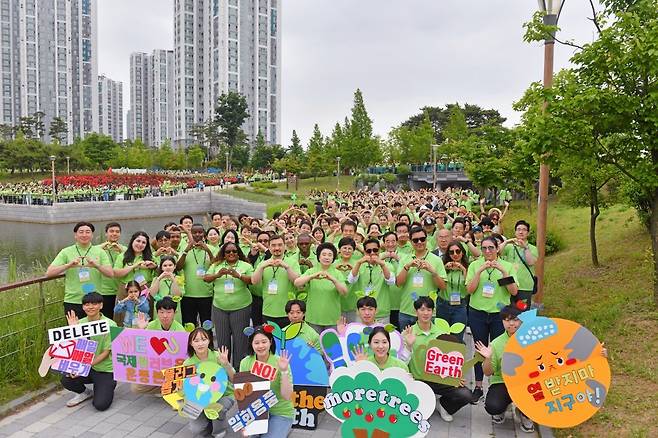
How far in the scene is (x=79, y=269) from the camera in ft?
19.6

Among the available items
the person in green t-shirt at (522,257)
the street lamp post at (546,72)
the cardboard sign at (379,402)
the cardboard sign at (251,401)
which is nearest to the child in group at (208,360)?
the cardboard sign at (251,401)

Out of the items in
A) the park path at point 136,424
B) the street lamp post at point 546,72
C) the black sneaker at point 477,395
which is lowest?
the park path at point 136,424

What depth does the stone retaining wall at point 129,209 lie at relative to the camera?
3412cm

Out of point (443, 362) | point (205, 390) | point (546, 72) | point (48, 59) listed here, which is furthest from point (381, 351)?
point (48, 59)

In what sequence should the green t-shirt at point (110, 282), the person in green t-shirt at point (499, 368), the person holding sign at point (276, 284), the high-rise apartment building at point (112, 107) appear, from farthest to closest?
the high-rise apartment building at point (112, 107)
the green t-shirt at point (110, 282)
the person holding sign at point (276, 284)
the person in green t-shirt at point (499, 368)

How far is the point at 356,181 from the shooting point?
48.3 meters

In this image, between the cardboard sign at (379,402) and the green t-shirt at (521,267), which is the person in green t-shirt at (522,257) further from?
the cardboard sign at (379,402)

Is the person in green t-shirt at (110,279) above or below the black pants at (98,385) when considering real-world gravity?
above

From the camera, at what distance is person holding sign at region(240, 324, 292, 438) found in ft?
15.0

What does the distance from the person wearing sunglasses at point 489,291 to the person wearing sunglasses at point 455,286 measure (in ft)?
0.71

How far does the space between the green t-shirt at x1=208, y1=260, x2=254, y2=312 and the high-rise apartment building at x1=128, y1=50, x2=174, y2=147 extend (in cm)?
11305

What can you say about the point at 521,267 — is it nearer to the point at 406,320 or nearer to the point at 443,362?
the point at 406,320

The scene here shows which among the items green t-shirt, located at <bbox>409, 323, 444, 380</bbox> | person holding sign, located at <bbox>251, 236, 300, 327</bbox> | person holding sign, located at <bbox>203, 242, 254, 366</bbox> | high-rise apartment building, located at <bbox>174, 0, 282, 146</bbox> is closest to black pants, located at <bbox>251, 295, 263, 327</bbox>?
person holding sign, located at <bbox>203, 242, 254, 366</bbox>

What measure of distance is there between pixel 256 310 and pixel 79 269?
2075 mm
